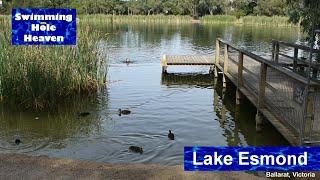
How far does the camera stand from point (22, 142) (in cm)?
952

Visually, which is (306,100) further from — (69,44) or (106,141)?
(69,44)

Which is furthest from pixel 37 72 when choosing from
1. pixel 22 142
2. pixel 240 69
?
pixel 240 69

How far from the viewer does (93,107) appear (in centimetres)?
1298

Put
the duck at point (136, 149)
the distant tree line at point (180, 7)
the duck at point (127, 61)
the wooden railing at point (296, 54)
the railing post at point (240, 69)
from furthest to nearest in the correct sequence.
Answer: the distant tree line at point (180, 7), the duck at point (127, 61), the railing post at point (240, 69), the wooden railing at point (296, 54), the duck at point (136, 149)

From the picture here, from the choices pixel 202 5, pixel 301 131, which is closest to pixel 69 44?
pixel 301 131

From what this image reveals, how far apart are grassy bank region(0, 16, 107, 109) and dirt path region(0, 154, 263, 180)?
4.79 m

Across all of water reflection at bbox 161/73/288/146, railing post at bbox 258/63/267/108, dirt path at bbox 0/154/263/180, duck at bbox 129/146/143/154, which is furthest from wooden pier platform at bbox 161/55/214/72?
dirt path at bbox 0/154/263/180

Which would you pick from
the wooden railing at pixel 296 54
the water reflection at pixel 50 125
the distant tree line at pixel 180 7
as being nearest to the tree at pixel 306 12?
the wooden railing at pixel 296 54

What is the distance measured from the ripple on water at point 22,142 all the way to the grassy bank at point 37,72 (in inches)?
71.5

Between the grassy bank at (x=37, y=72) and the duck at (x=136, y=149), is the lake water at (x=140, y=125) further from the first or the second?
the grassy bank at (x=37, y=72)

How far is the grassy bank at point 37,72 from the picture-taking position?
11812mm

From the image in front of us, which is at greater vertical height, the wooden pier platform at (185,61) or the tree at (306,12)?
the tree at (306,12)

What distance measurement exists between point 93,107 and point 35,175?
21.0 ft

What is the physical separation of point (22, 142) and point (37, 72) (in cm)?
281
